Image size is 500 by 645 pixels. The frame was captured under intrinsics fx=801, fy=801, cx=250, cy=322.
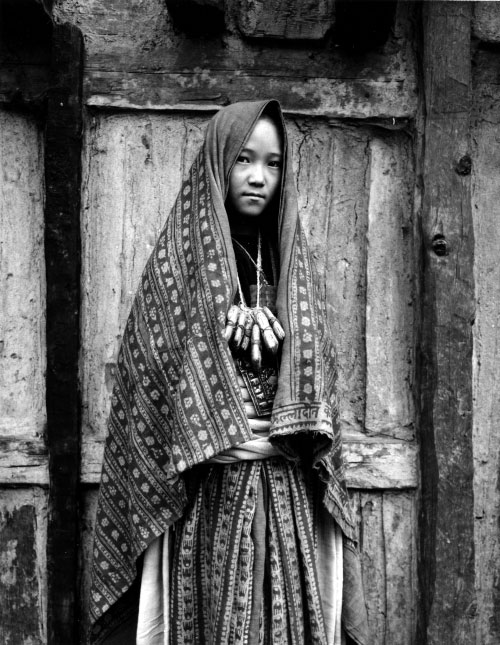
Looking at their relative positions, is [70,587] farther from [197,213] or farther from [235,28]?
[235,28]

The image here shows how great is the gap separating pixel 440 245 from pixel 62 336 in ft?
4.27

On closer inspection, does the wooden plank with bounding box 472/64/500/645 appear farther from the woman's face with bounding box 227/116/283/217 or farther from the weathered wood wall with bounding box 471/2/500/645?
the woman's face with bounding box 227/116/283/217

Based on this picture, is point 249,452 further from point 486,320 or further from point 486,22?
point 486,22

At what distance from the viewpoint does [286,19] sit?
282 cm

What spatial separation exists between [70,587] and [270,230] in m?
1.37

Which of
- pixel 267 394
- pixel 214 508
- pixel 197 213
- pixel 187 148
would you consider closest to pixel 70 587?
A: pixel 214 508

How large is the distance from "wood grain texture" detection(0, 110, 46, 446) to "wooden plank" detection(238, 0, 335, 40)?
839 millimetres

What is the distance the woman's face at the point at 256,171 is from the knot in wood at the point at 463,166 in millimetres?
772

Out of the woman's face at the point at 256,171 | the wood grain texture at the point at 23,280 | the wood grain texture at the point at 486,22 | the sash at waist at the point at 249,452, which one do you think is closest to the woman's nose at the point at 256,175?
the woman's face at the point at 256,171

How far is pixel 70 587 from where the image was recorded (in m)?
2.68

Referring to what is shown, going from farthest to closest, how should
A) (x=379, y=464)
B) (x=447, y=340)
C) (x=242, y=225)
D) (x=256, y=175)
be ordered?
1. (x=379, y=464)
2. (x=447, y=340)
3. (x=242, y=225)
4. (x=256, y=175)

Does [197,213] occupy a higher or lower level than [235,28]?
lower

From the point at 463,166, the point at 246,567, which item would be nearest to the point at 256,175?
the point at 463,166

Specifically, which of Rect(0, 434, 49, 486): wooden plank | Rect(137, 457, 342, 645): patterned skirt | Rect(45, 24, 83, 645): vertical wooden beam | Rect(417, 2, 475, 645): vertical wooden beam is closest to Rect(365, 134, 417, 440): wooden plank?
Rect(417, 2, 475, 645): vertical wooden beam
